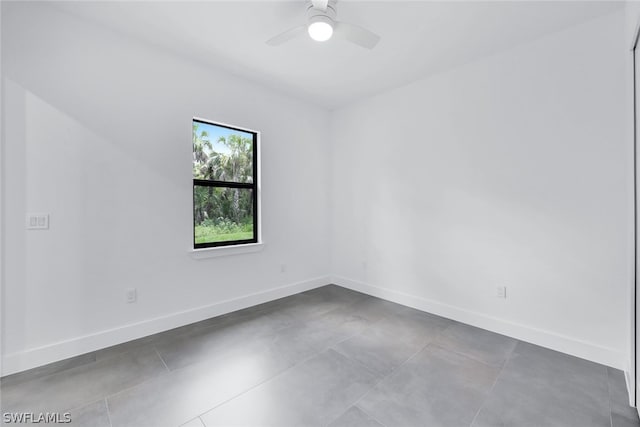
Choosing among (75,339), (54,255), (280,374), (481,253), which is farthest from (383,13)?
(75,339)

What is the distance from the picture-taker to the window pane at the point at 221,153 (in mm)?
3057

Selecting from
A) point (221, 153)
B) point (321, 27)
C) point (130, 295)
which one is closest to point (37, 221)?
point (130, 295)

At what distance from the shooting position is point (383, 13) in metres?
2.17

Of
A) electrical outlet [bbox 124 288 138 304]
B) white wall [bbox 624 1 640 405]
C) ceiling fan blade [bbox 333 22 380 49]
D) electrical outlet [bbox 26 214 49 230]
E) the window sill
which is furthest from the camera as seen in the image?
the window sill

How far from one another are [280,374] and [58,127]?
247cm

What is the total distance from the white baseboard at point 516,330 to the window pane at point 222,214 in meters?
1.86

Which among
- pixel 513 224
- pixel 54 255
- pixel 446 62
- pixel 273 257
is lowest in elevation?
pixel 273 257

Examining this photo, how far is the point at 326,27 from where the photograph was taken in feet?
6.39

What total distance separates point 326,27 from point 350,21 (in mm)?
477

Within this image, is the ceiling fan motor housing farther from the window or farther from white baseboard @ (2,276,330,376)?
white baseboard @ (2,276,330,376)

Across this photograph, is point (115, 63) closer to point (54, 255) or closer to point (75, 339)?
point (54, 255)

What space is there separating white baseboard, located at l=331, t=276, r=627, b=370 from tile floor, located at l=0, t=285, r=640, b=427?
77 mm

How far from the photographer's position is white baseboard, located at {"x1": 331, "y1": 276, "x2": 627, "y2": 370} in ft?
7.09

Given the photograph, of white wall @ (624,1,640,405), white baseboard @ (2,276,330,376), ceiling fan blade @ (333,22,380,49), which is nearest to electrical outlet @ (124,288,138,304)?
white baseboard @ (2,276,330,376)
